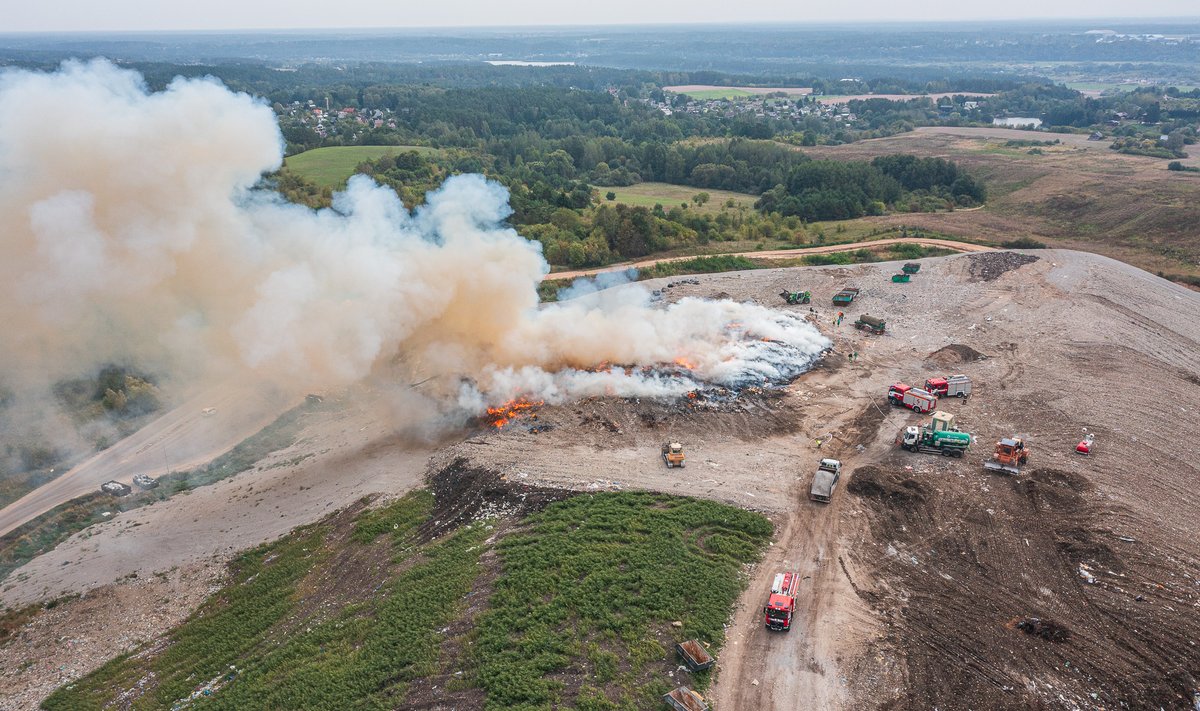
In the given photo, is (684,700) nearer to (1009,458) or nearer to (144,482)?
(1009,458)

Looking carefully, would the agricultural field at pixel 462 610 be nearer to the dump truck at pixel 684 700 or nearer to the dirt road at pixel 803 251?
the dump truck at pixel 684 700

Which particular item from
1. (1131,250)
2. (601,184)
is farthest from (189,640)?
(601,184)

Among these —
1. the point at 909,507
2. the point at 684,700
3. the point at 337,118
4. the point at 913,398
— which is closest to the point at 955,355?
the point at 913,398

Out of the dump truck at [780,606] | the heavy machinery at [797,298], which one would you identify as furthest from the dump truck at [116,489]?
the heavy machinery at [797,298]

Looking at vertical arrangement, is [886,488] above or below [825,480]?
below

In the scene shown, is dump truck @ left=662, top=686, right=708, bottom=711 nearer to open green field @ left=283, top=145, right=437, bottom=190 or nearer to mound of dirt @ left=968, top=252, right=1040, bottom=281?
mound of dirt @ left=968, top=252, right=1040, bottom=281

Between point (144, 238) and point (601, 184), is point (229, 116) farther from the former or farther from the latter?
point (601, 184)
